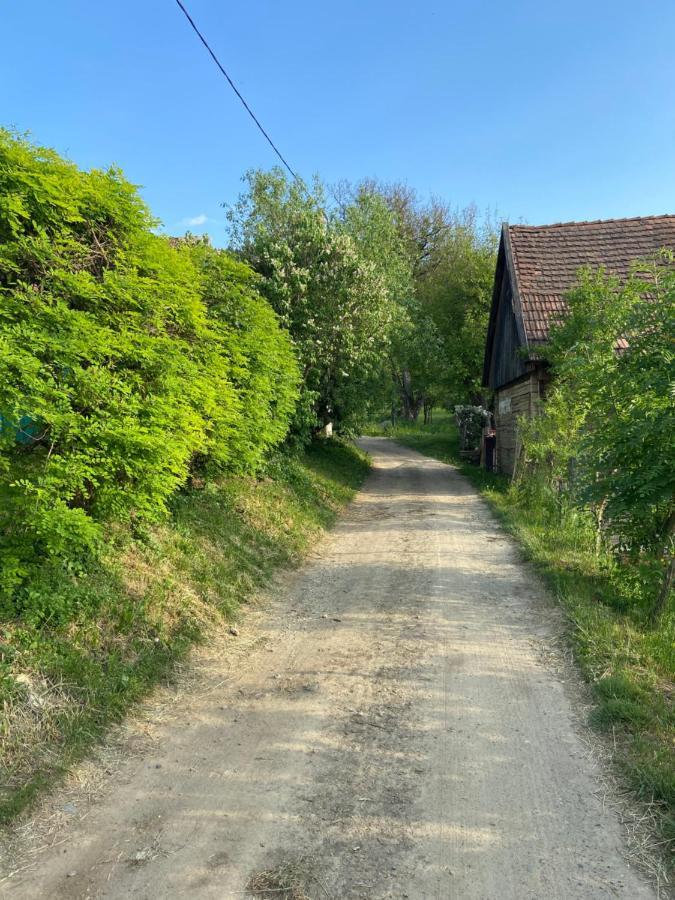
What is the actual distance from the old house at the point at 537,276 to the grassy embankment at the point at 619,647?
5825 millimetres

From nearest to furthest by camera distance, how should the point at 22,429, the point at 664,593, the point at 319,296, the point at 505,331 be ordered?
the point at 22,429
the point at 664,593
the point at 319,296
the point at 505,331

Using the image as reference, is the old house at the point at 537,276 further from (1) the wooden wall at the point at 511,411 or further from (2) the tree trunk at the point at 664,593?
(2) the tree trunk at the point at 664,593

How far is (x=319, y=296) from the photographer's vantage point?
14.2 metres

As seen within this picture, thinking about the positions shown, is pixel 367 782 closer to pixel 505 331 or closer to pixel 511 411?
pixel 511 411

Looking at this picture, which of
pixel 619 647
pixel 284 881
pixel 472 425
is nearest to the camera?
pixel 284 881

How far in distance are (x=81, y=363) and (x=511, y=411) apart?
14.1m

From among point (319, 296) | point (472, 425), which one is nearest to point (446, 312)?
point (472, 425)

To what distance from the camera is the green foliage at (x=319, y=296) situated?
13.6m

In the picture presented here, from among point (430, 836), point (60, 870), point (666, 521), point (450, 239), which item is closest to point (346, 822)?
point (430, 836)

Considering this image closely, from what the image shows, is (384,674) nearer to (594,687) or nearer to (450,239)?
(594,687)

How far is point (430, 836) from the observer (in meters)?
2.87

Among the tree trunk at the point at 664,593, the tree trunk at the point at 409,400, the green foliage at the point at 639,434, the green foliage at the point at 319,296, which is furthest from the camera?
the tree trunk at the point at 409,400

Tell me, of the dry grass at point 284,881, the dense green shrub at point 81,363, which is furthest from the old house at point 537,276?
the dry grass at point 284,881

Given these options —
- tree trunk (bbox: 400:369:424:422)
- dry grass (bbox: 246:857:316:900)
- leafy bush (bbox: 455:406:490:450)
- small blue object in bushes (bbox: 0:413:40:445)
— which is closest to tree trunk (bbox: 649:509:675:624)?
dry grass (bbox: 246:857:316:900)
